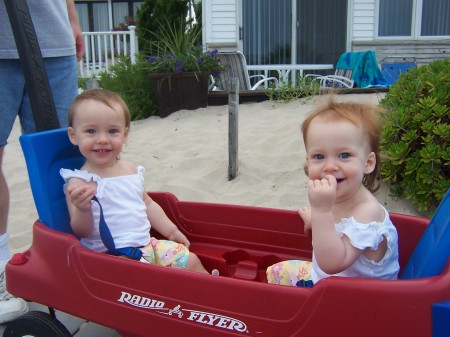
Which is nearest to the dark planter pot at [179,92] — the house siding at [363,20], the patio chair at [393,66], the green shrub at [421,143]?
the green shrub at [421,143]

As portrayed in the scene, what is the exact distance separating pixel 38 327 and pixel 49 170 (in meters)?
0.56

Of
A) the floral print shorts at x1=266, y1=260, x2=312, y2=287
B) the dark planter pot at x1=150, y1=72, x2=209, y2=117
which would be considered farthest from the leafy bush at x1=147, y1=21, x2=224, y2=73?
the floral print shorts at x1=266, y1=260, x2=312, y2=287

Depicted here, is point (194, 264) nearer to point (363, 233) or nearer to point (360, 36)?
point (363, 233)

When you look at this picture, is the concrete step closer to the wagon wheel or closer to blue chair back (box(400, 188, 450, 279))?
the wagon wheel

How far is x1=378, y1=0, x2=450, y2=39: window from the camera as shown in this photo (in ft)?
28.8

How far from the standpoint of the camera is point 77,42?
2684mm

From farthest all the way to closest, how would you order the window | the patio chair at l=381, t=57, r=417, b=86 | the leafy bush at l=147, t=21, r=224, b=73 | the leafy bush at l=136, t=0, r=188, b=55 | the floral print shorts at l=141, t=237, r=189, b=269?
1. the leafy bush at l=136, t=0, r=188, b=55
2. the window
3. the patio chair at l=381, t=57, r=417, b=86
4. the leafy bush at l=147, t=21, r=224, b=73
5. the floral print shorts at l=141, t=237, r=189, b=269

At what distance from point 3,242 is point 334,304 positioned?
1626mm

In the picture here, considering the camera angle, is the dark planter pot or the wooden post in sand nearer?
the wooden post in sand

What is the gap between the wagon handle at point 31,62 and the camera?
1785 mm

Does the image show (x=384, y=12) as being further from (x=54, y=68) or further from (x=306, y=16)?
(x=54, y=68)

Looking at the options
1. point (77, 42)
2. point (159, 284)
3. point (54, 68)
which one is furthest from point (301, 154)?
point (159, 284)

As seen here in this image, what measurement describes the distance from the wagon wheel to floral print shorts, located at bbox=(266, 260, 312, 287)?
2.53 ft

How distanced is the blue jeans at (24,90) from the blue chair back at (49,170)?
1.33 ft
